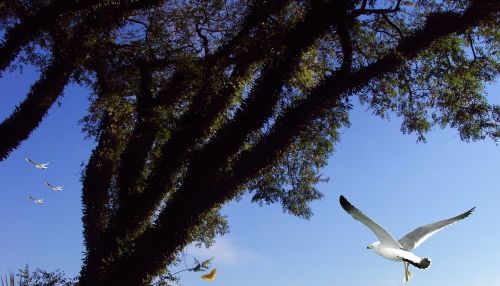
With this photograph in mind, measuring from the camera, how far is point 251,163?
9711 millimetres

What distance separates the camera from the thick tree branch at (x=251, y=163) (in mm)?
9219

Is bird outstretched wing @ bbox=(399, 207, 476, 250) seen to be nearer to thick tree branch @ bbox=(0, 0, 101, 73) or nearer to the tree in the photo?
the tree

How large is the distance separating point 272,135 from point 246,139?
0.87m

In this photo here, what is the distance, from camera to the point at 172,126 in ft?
45.0

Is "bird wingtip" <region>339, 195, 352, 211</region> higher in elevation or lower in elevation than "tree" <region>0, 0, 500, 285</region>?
lower

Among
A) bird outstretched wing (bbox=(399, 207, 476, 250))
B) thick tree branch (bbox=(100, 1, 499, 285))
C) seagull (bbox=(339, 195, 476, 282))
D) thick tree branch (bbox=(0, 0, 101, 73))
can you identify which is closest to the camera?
seagull (bbox=(339, 195, 476, 282))

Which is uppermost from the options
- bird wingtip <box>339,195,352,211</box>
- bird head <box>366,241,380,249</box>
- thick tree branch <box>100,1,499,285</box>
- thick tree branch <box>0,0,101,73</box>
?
thick tree branch <box>0,0,101,73</box>

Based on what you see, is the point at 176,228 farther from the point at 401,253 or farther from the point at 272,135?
the point at 401,253

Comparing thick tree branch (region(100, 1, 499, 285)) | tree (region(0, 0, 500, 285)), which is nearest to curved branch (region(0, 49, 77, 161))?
tree (region(0, 0, 500, 285))

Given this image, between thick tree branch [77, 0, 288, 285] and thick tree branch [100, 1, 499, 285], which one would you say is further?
thick tree branch [77, 0, 288, 285]

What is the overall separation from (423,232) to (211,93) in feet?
22.7

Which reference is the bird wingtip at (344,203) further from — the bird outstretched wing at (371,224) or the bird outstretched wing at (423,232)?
the bird outstretched wing at (423,232)

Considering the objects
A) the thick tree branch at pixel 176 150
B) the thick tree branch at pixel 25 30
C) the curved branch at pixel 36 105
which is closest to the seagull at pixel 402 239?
the thick tree branch at pixel 176 150

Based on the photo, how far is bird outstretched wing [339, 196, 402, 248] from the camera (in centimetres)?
727
